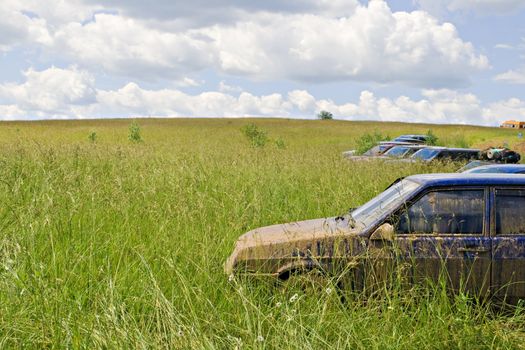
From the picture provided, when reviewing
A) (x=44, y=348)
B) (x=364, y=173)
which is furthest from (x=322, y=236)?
(x=364, y=173)

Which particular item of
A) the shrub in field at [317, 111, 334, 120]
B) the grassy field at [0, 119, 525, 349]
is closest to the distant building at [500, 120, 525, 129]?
the shrub in field at [317, 111, 334, 120]

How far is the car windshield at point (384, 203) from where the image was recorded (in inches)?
195

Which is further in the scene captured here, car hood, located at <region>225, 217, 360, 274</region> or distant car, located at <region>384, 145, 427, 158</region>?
distant car, located at <region>384, 145, 427, 158</region>

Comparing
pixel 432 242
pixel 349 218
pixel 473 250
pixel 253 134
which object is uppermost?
pixel 253 134

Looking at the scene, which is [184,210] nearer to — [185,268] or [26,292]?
[185,268]

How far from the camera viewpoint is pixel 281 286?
465 centimetres

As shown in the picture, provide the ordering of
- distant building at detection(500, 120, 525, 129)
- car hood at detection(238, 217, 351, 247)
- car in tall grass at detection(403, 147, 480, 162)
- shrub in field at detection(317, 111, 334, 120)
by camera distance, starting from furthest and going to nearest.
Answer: shrub in field at detection(317, 111, 334, 120) < distant building at detection(500, 120, 525, 129) < car in tall grass at detection(403, 147, 480, 162) < car hood at detection(238, 217, 351, 247)

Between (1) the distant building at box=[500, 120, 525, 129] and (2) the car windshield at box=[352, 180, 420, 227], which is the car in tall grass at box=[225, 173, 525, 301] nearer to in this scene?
(2) the car windshield at box=[352, 180, 420, 227]

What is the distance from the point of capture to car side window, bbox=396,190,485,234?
15.8 feet

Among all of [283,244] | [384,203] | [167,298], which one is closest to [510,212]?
[384,203]

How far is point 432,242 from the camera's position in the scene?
180 inches

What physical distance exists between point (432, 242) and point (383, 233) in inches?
16.6

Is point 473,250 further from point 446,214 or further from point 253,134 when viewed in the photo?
point 253,134

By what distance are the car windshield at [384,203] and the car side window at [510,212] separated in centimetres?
72
